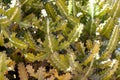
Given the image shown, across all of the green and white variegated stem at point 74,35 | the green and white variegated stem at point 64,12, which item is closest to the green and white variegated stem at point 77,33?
the green and white variegated stem at point 74,35

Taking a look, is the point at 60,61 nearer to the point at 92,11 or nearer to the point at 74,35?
the point at 74,35

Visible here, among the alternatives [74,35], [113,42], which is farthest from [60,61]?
[113,42]

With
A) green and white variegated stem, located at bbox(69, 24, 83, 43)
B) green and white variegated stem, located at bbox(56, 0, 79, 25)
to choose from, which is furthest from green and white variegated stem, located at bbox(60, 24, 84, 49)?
green and white variegated stem, located at bbox(56, 0, 79, 25)

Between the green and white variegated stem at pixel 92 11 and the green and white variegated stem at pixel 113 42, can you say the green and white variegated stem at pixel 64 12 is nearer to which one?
the green and white variegated stem at pixel 92 11

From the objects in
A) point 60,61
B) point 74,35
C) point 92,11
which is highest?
point 92,11

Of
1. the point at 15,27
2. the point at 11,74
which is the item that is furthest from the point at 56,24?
the point at 11,74

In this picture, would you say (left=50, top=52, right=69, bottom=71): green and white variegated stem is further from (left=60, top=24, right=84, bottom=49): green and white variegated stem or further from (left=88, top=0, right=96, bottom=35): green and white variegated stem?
(left=88, top=0, right=96, bottom=35): green and white variegated stem

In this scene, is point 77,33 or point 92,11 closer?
point 77,33

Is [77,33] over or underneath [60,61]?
over

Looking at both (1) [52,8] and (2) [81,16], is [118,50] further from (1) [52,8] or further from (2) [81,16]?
(1) [52,8]

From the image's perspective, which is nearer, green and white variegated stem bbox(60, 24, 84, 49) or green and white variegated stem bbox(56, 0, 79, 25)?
green and white variegated stem bbox(60, 24, 84, 49)

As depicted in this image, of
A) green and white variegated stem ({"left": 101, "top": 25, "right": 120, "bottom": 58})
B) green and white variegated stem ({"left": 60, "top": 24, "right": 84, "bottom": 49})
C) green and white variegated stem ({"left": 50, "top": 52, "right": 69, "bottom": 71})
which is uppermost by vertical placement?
green and white variegated stem ({"left": 60, "top": 24, "right": 84, "bottom": 49})
